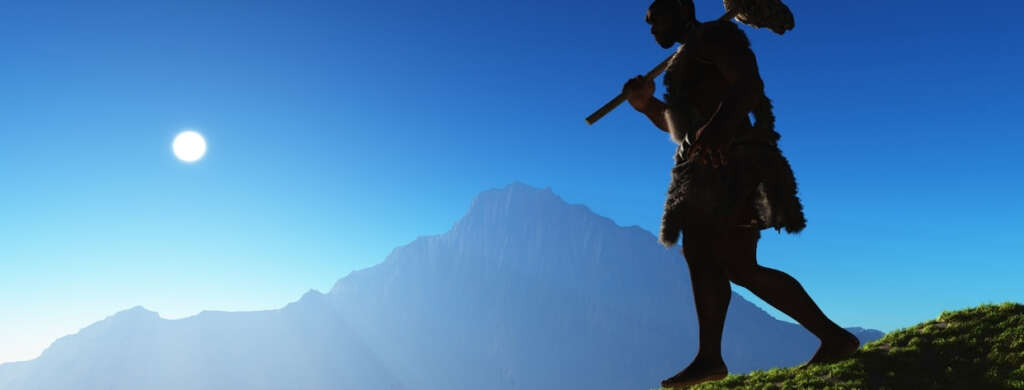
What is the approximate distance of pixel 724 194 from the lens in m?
3.14

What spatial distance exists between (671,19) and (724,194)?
110cm

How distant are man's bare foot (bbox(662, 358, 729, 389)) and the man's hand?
5.27ft

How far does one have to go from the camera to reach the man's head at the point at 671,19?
3.52 metres

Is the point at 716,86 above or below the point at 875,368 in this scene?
above

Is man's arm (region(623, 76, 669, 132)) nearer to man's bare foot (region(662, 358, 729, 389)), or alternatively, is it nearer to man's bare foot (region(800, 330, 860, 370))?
man's bare foot (region(662, 358, 729, 389))

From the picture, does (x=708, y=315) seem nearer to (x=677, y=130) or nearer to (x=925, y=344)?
(x=677, y=130)

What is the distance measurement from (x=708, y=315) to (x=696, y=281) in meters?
0.20

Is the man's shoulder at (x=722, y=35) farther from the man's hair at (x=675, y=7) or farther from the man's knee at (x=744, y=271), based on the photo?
the man's knee at (x=744, y=271)

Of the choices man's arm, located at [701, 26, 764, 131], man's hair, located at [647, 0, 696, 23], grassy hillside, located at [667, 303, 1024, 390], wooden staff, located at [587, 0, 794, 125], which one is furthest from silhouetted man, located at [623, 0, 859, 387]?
grassy hillside, located at [667, 303, 1024, 390]

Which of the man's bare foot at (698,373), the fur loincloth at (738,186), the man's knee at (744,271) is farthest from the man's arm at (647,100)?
the man's bare foot at (698,373)

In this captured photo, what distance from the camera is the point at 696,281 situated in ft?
10.9

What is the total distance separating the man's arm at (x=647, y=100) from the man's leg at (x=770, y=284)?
0.92 meters

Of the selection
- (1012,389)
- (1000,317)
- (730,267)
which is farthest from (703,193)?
(1000,317)

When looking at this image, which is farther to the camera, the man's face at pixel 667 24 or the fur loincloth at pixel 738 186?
the man's face at pixel 667 24
